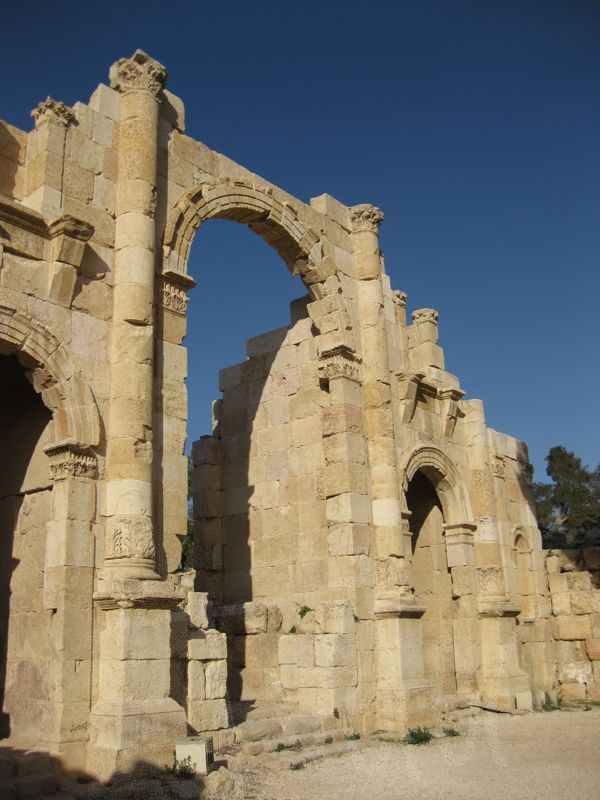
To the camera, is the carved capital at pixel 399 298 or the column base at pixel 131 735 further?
the carved capital at pixel 399 298

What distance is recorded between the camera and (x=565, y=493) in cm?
3359

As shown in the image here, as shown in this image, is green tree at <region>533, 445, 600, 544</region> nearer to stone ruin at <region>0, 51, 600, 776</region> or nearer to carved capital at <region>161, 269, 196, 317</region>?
stone ruin at <region>0, 51, 600, 776</region>

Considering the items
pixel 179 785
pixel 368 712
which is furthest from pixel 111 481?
pixel 368 712

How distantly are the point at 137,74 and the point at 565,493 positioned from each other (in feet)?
92.9

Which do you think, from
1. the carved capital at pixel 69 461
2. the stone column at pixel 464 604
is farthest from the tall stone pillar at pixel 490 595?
the carved capital at pixel 69 461

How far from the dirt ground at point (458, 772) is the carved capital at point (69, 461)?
3236 mm

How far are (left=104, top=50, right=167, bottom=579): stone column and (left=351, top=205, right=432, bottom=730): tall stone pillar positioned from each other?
4112mm

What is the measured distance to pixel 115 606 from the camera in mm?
7734

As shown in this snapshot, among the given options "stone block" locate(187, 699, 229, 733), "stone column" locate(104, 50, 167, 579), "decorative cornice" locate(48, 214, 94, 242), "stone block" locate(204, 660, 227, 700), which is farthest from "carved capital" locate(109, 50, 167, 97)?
"stone block" locate(187, 699, 229, 733)

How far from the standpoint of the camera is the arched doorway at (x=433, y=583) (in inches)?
540

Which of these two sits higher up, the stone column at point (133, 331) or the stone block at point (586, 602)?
the stone column at point (133, 331)

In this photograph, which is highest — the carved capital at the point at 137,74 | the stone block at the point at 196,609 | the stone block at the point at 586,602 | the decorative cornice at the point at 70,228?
the carved capital at the point at 137,74

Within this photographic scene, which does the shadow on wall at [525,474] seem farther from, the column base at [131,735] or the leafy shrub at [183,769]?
the leafy shrub at [183,769]

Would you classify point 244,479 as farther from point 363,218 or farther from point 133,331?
point 133,331
